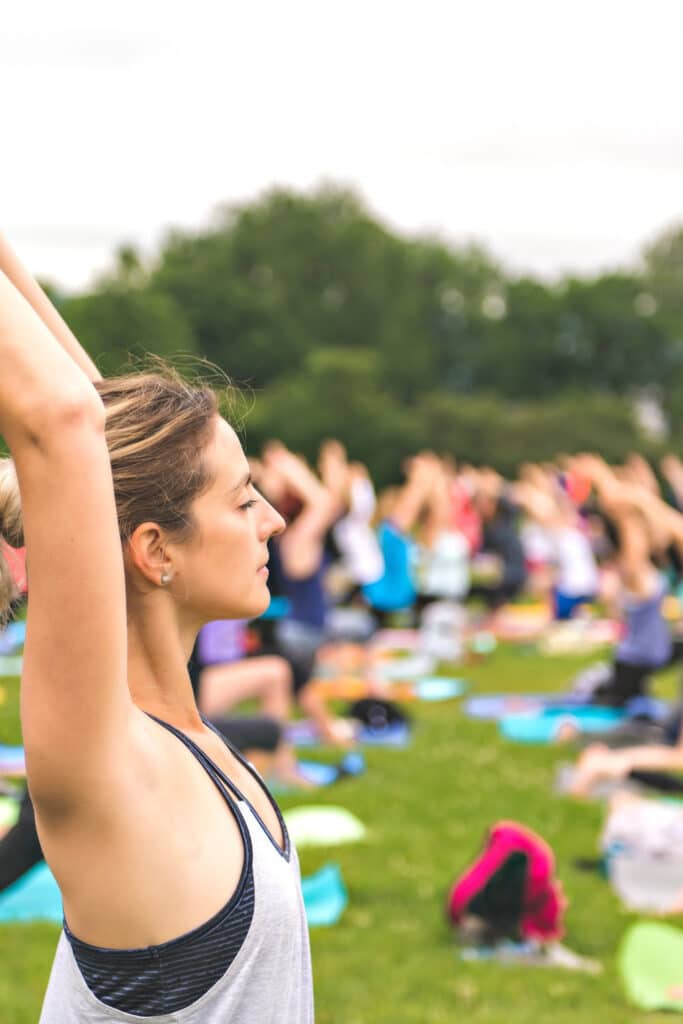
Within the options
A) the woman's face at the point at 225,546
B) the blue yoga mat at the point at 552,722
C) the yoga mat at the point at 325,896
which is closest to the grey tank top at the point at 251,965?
the woman's face at the point at 225,546

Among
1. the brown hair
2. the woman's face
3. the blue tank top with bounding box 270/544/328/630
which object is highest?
the brown hair

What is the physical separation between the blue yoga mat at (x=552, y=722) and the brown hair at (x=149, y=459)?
7.90 meters

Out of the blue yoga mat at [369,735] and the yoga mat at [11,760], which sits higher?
the yoga mat at [11,760]

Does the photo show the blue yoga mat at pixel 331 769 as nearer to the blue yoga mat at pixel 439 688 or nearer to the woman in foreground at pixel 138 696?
the blue yoga mat at pixel 439 688

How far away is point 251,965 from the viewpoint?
1.39m

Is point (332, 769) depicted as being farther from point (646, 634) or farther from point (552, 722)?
point (646, 634)

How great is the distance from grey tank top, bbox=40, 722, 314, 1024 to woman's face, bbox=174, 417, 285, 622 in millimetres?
173

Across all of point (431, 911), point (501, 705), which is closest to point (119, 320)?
point (501, 705)

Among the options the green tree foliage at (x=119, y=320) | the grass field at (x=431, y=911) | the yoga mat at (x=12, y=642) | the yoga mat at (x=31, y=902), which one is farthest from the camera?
the green tree foliage at (x=119, y=320)

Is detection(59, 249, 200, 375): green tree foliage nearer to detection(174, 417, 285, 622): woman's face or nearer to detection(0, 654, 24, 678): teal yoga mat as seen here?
detection(0, 654, 24, 678): teal yoga mat

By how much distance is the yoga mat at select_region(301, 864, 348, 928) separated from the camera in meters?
5.47

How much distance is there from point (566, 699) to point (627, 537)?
225cm

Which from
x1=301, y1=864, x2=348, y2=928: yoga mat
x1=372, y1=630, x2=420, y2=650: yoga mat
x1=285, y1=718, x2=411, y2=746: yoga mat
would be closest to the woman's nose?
→ x1=301, y1=864, x2=348, y2=928: yoga mat

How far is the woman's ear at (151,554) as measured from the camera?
149cm
